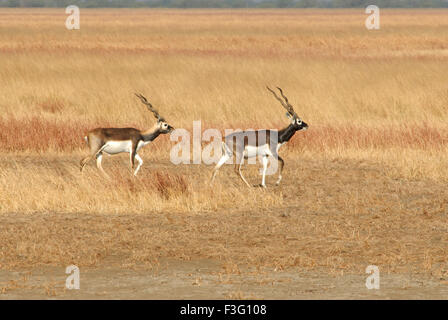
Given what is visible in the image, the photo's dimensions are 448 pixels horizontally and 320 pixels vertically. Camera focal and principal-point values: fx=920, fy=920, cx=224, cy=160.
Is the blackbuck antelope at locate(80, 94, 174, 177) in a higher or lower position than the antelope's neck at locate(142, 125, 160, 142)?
lower

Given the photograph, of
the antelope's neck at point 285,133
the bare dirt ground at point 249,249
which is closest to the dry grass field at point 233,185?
the bare dirt ground at point 249,249

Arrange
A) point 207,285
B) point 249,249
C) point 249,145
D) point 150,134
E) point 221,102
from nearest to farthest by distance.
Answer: point 207,285 → point 249,249 → point 249,145 → point 150,134 → point 221,102

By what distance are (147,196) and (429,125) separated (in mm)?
8630

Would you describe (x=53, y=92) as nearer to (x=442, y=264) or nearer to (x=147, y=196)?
(x=147, y=196)

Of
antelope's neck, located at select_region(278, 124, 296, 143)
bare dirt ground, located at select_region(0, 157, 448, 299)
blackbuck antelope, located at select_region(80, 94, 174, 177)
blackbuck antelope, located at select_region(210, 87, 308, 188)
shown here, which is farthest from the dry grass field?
antelope's neck, located at select_region(278, 124, 296, 143)

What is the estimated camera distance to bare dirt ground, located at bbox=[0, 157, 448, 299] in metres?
7.66

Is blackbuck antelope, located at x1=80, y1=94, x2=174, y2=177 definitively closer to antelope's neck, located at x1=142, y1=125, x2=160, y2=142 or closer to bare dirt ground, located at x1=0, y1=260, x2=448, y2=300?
antelope's neck, located at x1=142, y1=125, x2=160, y2=142

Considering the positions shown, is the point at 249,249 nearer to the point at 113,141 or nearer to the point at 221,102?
the point at 113,141

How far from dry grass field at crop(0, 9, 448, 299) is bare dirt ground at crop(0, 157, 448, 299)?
27 mm

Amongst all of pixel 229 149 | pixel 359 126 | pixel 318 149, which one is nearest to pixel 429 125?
pixel 359 126

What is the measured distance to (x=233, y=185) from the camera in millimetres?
12602

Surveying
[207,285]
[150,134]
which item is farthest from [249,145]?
[207,285]

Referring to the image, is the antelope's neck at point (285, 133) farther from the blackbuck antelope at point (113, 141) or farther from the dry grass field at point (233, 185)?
the blackbuck antelope at point (113, 141)

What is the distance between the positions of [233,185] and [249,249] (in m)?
3.43
